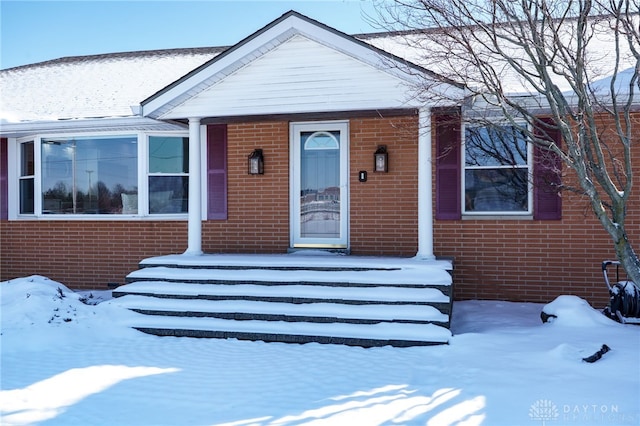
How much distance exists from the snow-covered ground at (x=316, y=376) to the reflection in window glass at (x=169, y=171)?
310cm

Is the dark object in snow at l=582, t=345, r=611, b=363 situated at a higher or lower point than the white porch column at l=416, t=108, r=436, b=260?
lower

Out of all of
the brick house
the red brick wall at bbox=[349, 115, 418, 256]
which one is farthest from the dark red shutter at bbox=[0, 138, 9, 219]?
the red brick wall at bbox=[349, 115, 418, 256]

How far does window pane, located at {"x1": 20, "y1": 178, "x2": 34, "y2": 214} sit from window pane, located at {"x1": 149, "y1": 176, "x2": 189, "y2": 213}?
9.16 ft

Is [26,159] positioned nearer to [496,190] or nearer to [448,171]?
[448,171]

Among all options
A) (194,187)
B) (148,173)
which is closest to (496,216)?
(194,187)

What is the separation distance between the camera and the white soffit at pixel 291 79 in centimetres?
680

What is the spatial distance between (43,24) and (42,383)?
948 centimetres

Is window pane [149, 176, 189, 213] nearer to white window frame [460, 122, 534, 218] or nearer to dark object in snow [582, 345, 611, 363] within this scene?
white window frame [460, 122, 534, 218]

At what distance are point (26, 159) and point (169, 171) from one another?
328 cm

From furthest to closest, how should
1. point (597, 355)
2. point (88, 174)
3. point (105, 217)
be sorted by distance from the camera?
1. point (88, 174)
2. point (105, 217)
3. point (597, 355)

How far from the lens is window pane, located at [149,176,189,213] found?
916 cm

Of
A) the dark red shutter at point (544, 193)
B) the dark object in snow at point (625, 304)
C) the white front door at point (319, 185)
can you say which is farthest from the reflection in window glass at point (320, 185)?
the dark object in snow at point (625, 304)

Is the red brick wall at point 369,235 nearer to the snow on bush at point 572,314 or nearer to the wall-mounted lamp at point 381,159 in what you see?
the wall-mounted lamp at point 381,159

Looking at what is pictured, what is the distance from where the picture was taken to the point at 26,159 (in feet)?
32.7
